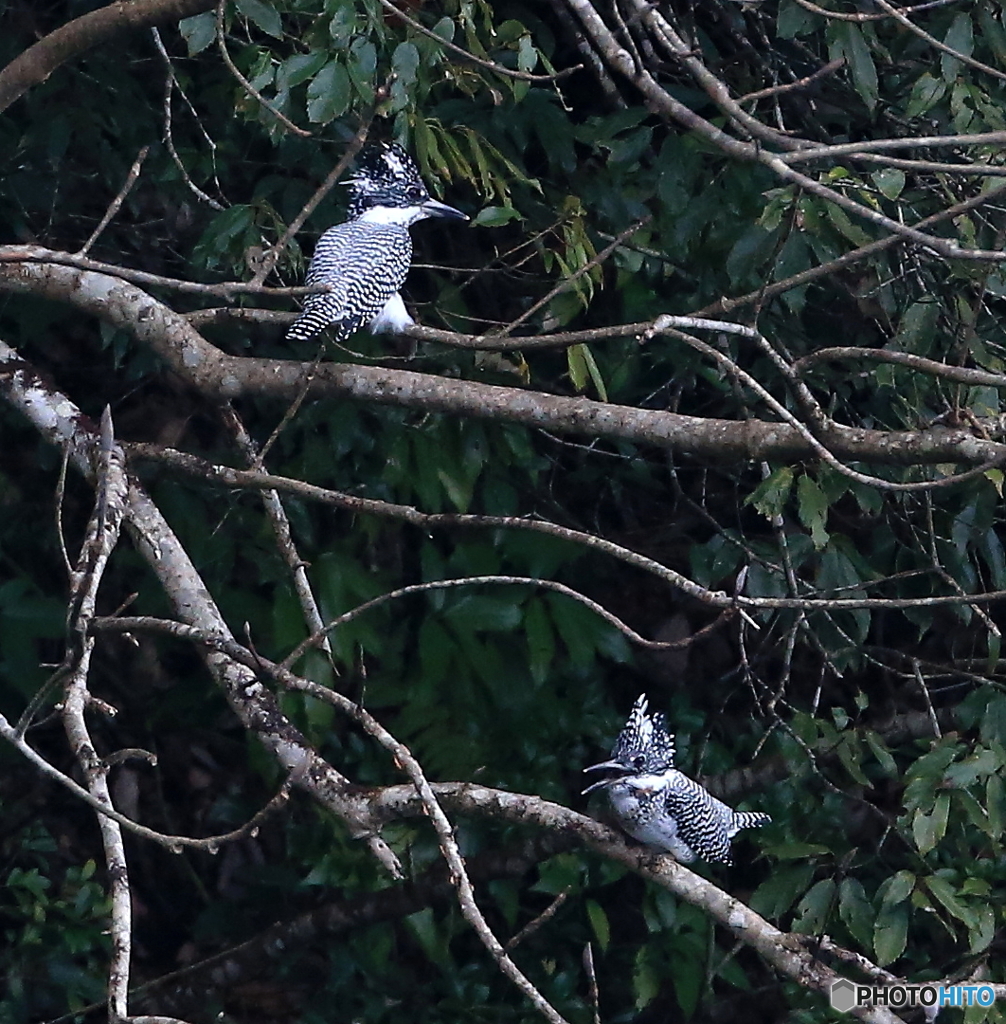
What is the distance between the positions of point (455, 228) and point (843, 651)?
4.38 ft

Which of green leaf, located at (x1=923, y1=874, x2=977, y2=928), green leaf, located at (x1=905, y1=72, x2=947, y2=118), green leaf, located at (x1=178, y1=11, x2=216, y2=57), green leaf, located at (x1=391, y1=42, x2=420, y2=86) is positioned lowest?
green leaf, located at (x1=923, y1=874, x2=977, y2=928)

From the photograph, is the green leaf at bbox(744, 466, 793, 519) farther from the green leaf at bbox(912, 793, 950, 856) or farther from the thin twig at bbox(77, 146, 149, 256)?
the thin twig at bbox(77, 146, 149, 256)

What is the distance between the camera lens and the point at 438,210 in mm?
Result: 3170

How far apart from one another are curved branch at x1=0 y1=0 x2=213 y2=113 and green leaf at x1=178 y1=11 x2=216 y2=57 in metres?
0.02

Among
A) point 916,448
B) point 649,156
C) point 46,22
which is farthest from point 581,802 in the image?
point 46,22

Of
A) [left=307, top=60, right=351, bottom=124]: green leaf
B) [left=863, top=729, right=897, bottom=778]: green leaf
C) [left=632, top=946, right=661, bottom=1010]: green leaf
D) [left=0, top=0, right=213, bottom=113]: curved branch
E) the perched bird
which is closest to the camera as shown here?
[left=307, top=60, right=351, bottom=124]: green leaf

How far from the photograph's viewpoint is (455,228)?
3.59 meters

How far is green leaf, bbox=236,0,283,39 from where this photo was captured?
2.18 metres

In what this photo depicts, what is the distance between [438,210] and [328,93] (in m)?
1.01

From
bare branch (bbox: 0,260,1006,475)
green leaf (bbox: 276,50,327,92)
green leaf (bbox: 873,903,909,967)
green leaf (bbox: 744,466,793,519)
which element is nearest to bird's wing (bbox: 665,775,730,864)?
green leaf (bbox: 873,903,909,967)

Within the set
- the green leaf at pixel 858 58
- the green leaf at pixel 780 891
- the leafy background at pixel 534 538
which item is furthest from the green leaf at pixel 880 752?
the green leaf at pixel 858 58

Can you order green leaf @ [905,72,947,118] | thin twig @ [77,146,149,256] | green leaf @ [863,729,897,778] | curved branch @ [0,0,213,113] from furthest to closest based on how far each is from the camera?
green leaf @ [863,729,897,778], green leaf @ [905,72,947,118], curved branch @ [0,0,213,113], thin twig @ [77,146,149,256]

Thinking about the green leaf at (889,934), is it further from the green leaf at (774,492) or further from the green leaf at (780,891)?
the green leaf at (774,492)

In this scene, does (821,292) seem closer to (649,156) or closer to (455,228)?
(649,156)
